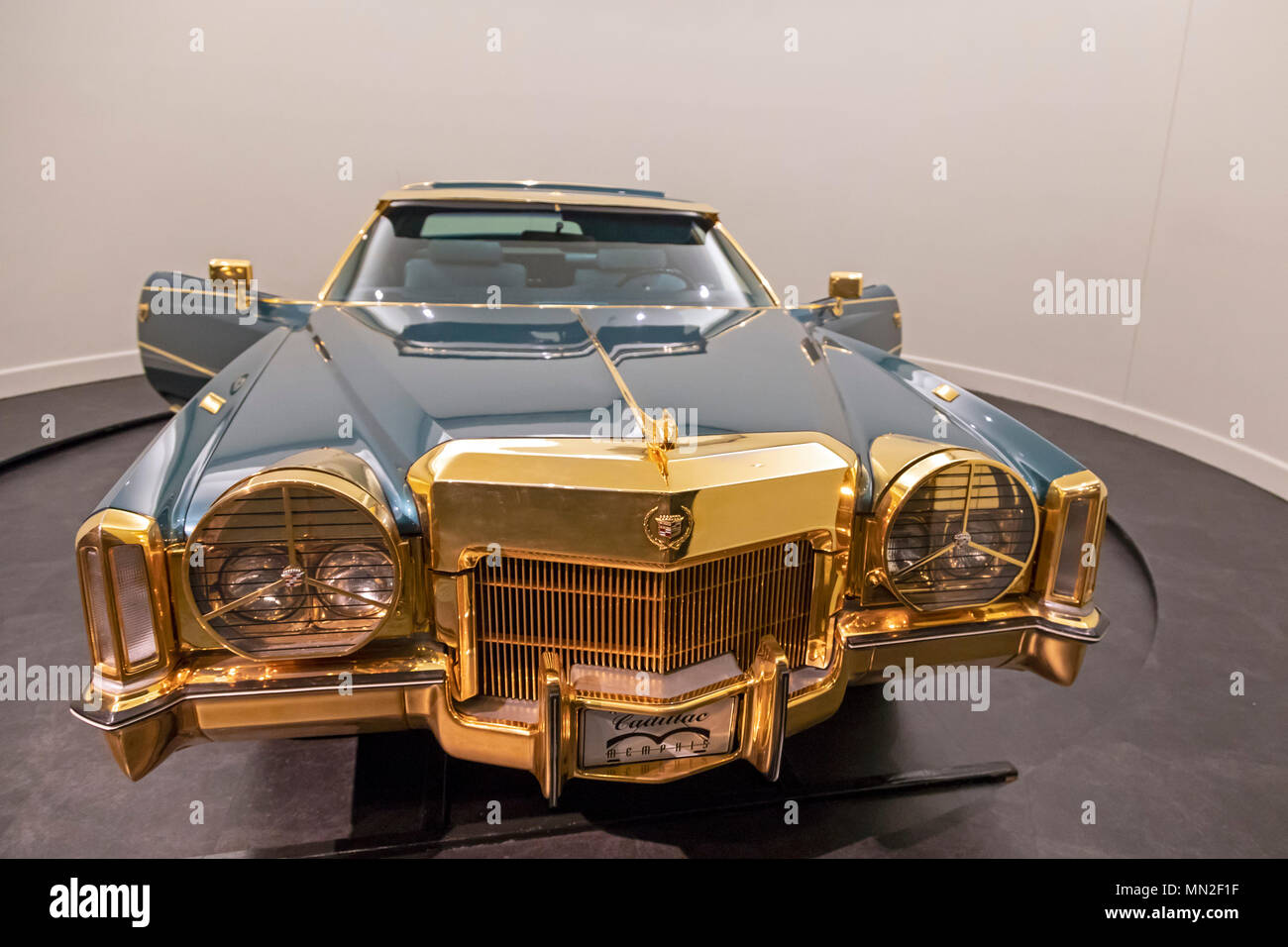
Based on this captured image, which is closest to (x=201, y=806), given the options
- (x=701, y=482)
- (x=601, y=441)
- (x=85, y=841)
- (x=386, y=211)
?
(x=85, y=841)

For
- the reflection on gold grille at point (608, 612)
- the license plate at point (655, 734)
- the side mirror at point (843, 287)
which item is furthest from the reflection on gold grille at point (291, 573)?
the side mirror at point (843, 287)

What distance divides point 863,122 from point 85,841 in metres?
5.55

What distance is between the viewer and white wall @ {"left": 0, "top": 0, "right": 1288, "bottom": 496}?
4.32 m

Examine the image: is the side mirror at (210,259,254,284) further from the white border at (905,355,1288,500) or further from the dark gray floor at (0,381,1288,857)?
the white border at (905,355,1288,500)

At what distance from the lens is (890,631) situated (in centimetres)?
154

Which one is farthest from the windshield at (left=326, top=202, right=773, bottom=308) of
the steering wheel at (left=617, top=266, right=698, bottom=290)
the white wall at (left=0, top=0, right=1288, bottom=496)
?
the white wall at (left=0, top=0, right=1288, bottom=496)

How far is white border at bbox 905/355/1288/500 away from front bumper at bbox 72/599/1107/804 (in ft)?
10.8

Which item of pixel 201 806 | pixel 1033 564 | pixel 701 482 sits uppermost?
pixel 701 482

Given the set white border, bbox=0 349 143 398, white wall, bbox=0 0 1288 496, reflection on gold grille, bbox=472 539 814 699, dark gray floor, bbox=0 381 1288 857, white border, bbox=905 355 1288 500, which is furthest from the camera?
white border, bbox=0 349 143 398

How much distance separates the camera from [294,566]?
1.29m

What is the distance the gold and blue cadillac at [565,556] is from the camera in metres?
1.30

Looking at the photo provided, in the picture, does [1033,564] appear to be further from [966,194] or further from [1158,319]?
[966,194]

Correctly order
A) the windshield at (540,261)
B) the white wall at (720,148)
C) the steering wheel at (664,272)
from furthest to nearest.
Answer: the white wall at (720,148), the steering wheel at (664,272), the windshield at (540,261)

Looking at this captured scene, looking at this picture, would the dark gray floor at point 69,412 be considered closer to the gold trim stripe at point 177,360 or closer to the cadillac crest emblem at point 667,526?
the gold trim stripe at point 177,360
